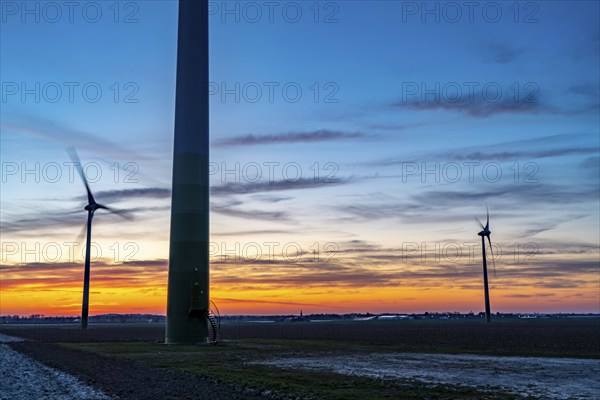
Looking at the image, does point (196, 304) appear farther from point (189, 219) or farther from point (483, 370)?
point (483, 370)

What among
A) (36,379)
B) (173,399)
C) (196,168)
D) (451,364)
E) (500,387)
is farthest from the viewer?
(196,168)

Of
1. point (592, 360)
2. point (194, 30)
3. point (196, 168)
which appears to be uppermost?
point (194, 30)

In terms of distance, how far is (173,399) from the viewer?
26094mm

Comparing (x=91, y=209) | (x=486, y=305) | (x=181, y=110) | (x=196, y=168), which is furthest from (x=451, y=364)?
(x=486, y=305)

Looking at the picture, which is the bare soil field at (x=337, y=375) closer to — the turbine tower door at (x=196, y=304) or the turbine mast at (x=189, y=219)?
the turbine tower door at (x=196, y=304)

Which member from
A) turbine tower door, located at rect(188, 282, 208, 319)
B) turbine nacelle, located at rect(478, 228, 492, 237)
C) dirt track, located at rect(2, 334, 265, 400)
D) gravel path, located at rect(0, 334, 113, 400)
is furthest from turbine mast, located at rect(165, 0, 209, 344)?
turbine nacelle, located at rect(478, 228, 492, 237)

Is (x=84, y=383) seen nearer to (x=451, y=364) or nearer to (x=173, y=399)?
(x=173, y=399)

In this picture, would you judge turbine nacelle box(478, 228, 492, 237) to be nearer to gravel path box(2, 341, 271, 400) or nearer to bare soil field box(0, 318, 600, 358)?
bare soil field box(0, 318, 600, 358)

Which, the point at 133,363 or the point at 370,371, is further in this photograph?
the point at 133,363

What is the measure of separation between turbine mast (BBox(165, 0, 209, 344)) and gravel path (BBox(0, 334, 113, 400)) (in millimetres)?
19978

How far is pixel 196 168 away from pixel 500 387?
40.1 metres

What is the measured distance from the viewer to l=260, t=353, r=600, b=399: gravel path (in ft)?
101

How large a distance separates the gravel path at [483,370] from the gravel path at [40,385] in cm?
1407

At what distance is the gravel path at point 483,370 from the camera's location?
30.7m
